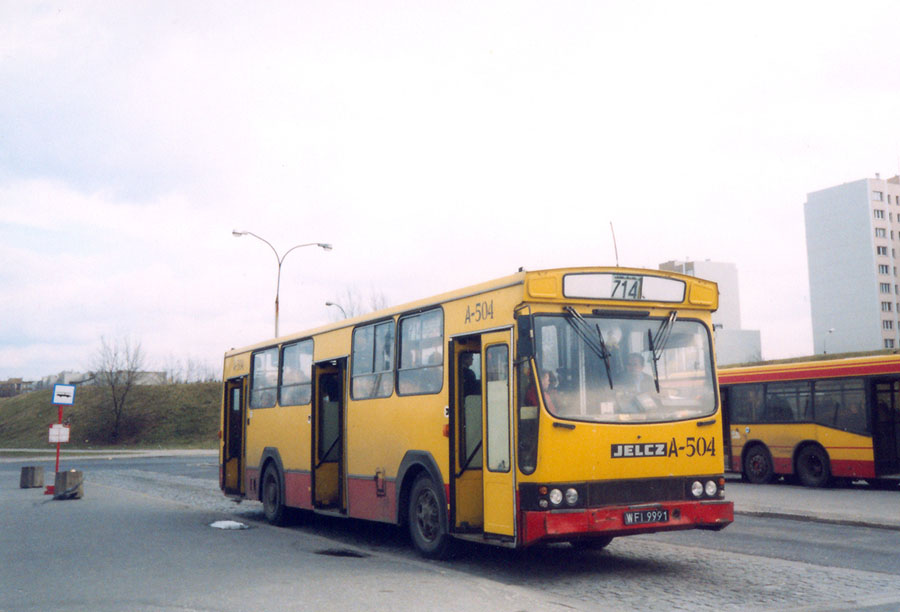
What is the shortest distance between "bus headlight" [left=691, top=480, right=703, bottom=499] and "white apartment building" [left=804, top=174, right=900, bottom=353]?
101995 mm

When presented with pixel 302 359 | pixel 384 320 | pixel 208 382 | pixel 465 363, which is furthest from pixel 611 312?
pixel 208 382

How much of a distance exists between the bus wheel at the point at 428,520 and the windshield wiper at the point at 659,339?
9.32 feet

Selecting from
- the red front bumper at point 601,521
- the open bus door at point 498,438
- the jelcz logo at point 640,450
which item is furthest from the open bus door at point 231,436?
the jelcz logo at point 640,450

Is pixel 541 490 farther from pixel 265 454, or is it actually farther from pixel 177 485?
pixel 177 485

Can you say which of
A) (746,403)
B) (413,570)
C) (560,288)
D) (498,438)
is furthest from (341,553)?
(746,403)

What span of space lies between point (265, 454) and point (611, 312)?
343 inches

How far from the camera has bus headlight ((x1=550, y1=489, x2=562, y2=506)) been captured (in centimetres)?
855

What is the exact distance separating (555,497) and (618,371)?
1457 millimetres

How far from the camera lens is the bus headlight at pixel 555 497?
855 centimetres

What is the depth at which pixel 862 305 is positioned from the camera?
10262cm

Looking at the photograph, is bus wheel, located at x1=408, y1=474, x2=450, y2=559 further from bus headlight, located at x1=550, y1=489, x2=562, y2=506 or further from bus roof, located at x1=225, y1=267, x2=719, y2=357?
bus roof, located at x1=225, y1=267, x2=719, y2=357

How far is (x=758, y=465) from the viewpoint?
22.9 m

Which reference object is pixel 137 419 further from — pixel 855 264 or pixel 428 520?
pixel 855 264

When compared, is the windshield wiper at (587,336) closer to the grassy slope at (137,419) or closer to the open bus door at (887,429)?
the open bus door at (887,429)
